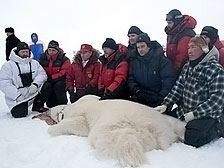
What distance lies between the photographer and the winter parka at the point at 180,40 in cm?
430

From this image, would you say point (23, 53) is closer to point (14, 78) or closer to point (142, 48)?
point (14, 78)

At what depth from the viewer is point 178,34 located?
4426 millimetres

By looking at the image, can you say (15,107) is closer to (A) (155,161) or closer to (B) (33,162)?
(B) (33,162)

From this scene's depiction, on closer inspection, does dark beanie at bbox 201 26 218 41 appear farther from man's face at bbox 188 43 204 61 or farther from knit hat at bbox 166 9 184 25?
man's face at bbox 188 43 204 61

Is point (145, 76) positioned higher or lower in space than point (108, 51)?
lower

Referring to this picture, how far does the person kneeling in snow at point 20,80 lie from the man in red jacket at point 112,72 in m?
1.29

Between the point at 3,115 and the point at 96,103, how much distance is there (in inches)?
84.3

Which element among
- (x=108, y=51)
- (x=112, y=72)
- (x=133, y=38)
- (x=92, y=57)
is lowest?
(x=112, y=72)

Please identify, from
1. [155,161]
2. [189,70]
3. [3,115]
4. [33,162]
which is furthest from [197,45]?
[3,115]

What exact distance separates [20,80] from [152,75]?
2407mm

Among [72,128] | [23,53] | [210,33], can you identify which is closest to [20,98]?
[23,53]

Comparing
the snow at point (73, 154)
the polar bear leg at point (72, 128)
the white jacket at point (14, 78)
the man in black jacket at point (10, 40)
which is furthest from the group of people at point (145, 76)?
the man in black jacket at point (10, 40)

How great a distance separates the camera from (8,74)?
4863 mm

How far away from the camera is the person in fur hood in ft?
16.8
